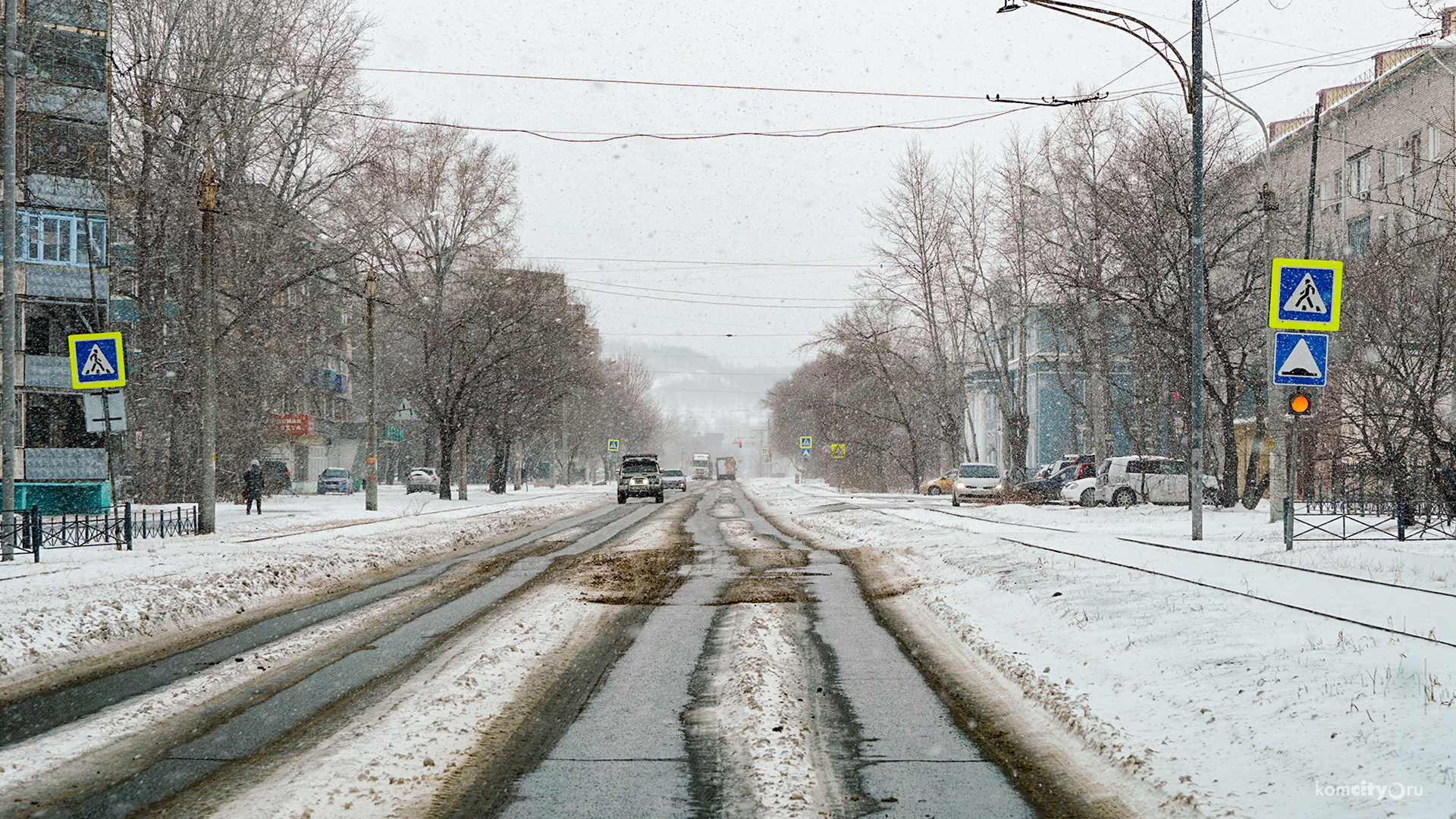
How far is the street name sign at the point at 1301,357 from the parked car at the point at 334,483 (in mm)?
55450

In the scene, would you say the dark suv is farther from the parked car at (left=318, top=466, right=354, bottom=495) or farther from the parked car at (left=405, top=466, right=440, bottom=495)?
the parked car at (left=318, top=466, right=354, bottom=495)

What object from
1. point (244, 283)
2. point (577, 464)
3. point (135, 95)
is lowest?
point (577, 464)

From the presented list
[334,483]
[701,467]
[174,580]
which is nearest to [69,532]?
[174,580]

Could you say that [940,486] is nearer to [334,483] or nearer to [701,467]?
[334,483]

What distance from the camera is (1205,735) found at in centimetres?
600

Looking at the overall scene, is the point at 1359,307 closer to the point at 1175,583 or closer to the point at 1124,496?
the point at 1124,496

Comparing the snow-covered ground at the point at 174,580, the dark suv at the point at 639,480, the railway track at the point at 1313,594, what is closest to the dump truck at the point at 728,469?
the dark suv at the point at 639,480

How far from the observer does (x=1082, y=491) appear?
1463 inches

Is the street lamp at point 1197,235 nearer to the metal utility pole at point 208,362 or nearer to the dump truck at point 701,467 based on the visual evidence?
the metal utility pole at point 208,362

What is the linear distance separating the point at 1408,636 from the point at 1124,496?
28607 millimetres

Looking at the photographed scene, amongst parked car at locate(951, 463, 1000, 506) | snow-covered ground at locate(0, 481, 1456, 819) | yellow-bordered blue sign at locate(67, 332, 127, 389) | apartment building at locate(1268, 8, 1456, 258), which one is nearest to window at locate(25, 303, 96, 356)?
yellow-bordered blue sign at locate(67, 332, 127, 389)

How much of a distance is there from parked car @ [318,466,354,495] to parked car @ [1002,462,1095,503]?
38.3 meters

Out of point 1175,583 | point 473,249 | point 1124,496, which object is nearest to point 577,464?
point 473,249

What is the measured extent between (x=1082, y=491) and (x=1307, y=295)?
23554mm
